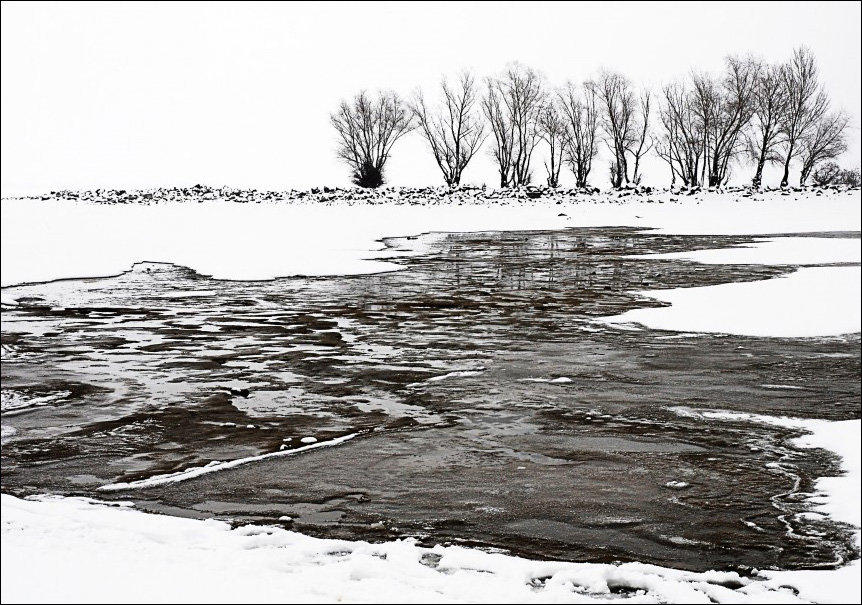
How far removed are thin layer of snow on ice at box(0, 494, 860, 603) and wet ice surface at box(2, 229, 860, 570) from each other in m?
0.22

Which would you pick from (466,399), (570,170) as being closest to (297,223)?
(466,399)

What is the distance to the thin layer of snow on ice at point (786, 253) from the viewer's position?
55.8 ft

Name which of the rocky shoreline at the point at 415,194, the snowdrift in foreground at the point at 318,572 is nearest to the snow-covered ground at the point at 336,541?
the snowdrift in foreground at the point at 318,572

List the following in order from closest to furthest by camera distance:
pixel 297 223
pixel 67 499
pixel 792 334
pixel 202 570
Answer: pixel 202 570 → pixel 67 499 → pixel 792 334 → pixel 297 223

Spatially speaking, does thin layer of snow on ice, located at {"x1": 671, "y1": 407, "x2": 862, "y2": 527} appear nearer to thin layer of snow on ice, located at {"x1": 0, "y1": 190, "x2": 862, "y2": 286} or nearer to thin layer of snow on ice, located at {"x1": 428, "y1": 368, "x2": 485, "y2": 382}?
thin layer of snow on ice, located at {"x1": 428, "y1": 368, "x2": 485, "y2": 382}

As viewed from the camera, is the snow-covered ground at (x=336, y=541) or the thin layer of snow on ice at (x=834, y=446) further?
the thin layer of snow on ice at (x=834, y=446)

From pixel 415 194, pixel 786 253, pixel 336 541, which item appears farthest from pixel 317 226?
pixel 336 541

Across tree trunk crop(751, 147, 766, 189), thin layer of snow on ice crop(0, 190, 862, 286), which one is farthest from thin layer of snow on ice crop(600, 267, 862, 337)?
tree trunk crop(751, 147, 766, 189)

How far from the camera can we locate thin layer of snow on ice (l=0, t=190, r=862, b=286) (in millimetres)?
18094

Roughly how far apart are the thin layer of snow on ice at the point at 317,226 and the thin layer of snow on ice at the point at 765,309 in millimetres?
7029

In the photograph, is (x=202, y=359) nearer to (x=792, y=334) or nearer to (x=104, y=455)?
(x=104, y=455)

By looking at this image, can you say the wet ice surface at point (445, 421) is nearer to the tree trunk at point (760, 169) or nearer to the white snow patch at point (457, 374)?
the white snow patch at point (457, 374)

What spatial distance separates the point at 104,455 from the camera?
17.9 ft

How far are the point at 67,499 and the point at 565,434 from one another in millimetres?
2965
